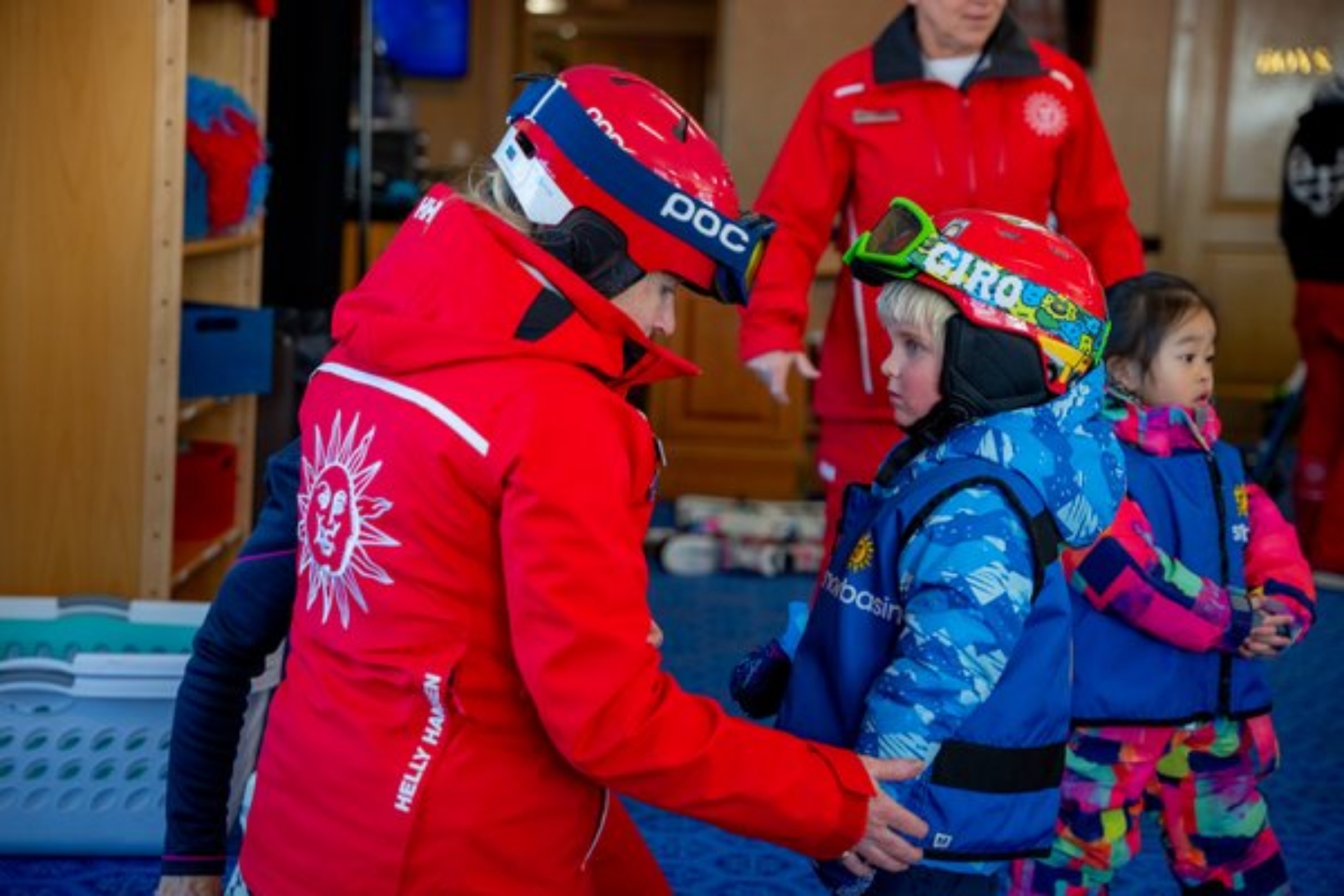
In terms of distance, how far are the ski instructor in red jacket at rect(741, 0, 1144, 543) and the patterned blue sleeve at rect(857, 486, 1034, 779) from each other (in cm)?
134

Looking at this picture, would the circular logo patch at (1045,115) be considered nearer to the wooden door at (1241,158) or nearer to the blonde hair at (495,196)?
the blonde hair at (495,196)

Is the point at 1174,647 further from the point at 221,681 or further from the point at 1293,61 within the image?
the point at 1293,61

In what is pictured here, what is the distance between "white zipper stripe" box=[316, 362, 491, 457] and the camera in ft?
4.39

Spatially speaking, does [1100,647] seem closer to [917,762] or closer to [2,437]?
[917,762]

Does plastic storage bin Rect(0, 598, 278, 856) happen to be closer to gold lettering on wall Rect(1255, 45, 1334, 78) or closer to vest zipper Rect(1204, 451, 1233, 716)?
vest zipper Rect(1204, 451, 1233, 716)

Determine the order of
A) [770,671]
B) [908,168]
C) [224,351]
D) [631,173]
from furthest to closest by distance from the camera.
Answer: [224,351]
[908,168]
[770,671]
[631,173]

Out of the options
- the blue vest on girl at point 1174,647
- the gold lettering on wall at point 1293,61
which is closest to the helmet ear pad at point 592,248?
the blue vest on girl at point 1174,647

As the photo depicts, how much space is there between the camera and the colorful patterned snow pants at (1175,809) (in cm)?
232

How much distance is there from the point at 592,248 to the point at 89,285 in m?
2.04

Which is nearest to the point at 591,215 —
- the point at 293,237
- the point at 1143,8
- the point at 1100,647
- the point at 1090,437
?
the point at 1090,437

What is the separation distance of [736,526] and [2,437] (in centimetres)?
271

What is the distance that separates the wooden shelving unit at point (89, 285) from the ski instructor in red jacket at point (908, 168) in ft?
3.43

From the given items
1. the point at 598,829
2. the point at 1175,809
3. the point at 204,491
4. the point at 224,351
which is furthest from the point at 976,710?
the point at 204,491

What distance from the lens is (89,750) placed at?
279cm
